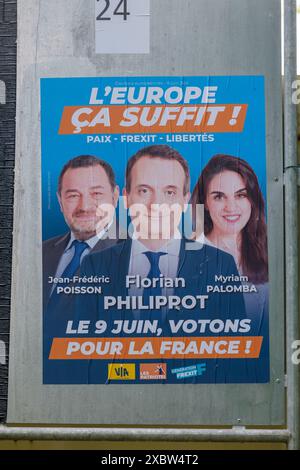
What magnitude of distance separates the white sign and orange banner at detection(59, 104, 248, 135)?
1.19ft

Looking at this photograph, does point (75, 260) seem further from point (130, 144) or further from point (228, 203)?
point (228, 203)

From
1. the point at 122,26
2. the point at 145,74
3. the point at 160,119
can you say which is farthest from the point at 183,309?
the point at 122,26

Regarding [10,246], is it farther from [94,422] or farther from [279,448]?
[279,448]

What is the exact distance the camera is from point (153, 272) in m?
4.20

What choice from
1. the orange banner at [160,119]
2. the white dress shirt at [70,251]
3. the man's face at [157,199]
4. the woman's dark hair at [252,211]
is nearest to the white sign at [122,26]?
the orange banner at [160,119]

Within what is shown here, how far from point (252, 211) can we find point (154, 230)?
60cm

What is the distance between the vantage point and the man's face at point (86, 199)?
4.23 metres

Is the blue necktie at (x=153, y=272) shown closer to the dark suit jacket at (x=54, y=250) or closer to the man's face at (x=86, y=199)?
the dark suit jacket at (x=54, y=250)

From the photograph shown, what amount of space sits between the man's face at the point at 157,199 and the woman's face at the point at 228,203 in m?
0.17

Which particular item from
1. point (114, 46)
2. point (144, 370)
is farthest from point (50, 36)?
point (144, 370)

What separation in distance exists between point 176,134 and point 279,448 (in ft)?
6.44

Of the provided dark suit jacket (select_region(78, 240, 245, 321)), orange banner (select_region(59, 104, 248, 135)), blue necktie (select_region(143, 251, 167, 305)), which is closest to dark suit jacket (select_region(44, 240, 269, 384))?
dark suit jacket (select_region(78, 240, 245, 321))

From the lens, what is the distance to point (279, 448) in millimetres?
4145

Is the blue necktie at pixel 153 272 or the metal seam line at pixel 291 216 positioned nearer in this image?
the metal seam line at pixel 291 216
